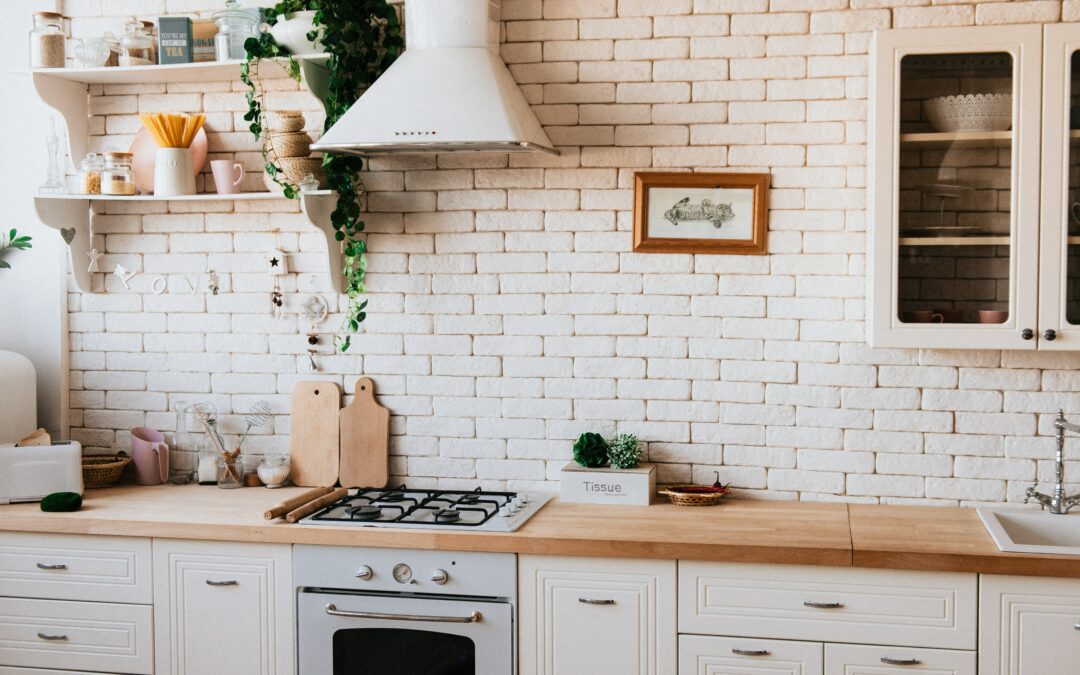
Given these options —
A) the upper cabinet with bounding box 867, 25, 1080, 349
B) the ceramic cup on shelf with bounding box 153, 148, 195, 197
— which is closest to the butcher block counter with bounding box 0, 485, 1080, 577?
the upper cabinet with bounding box 867, 25, 1080, 349

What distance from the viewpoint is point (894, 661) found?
2.72 meters

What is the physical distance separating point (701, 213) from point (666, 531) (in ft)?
3.30

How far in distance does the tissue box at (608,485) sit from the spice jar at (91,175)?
1771 millimetres

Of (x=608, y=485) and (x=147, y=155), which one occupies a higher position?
(x=147, y=155)

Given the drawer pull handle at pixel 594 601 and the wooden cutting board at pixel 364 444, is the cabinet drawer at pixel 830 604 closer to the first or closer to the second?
the drawer pull handle at pixel 594 601

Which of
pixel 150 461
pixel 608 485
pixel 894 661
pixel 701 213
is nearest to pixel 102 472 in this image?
pixel 150 461

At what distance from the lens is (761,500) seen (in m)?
3.32

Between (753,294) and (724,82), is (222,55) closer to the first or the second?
(724,82)

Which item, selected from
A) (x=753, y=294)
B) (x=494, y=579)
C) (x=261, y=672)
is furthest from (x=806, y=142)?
(x=261, y=672)

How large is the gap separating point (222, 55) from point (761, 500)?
2196 millimetres

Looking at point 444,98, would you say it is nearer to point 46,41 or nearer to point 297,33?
point 297,33

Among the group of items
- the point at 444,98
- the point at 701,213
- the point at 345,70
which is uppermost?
the point at 345,70

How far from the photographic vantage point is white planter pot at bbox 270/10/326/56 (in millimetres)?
3242

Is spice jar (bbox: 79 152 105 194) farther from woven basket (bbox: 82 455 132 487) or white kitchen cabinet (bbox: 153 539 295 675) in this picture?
white kitchen cabinet (bbox: 153 539 295 675)
